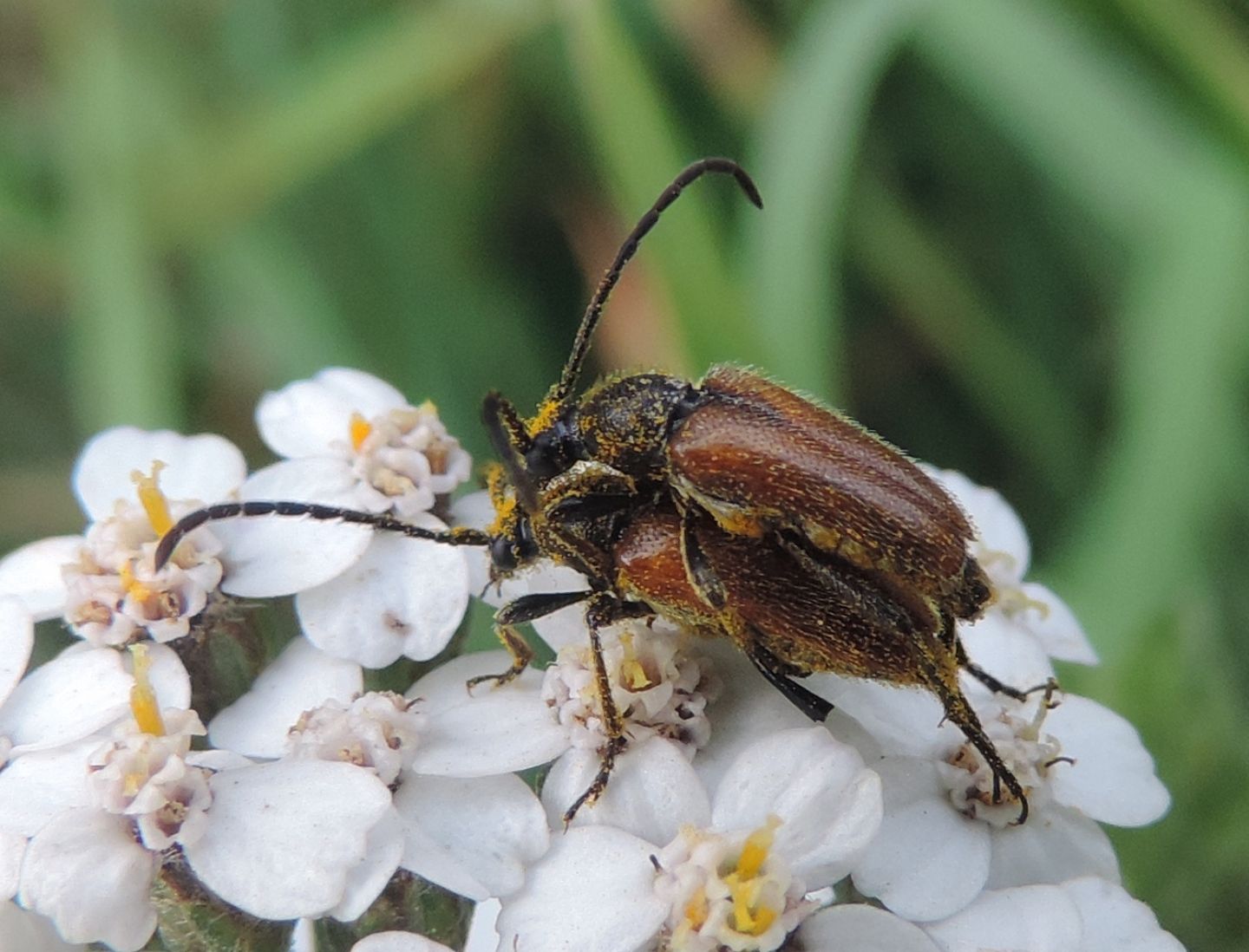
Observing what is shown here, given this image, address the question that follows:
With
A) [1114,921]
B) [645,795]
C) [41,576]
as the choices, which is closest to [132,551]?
[41,576]

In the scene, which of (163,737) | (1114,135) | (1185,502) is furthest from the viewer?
(1114,135)

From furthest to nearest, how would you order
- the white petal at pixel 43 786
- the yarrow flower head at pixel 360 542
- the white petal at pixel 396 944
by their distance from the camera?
the yarrow flower head at pixel 360 542, the white petal at pixel 43 786, the white petal at pixel 396 944

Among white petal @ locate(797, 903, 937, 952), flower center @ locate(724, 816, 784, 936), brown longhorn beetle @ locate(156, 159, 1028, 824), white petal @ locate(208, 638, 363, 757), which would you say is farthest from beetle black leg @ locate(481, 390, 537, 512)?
white petal @ locate(797, 903, 937, 952)

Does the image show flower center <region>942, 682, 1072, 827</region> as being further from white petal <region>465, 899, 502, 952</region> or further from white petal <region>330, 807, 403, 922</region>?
white petal <region>330, 807, 403, 922</region>

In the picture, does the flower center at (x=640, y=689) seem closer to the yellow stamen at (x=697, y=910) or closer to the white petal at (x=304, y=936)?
the yellow stamen at (x=697, y=910)

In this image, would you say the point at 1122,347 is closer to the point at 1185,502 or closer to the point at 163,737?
the point at 1185,502

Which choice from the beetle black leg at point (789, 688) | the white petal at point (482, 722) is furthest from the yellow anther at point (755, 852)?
the white petal at point (482, 722)

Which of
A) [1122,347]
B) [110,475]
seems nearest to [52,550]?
[110,475]
